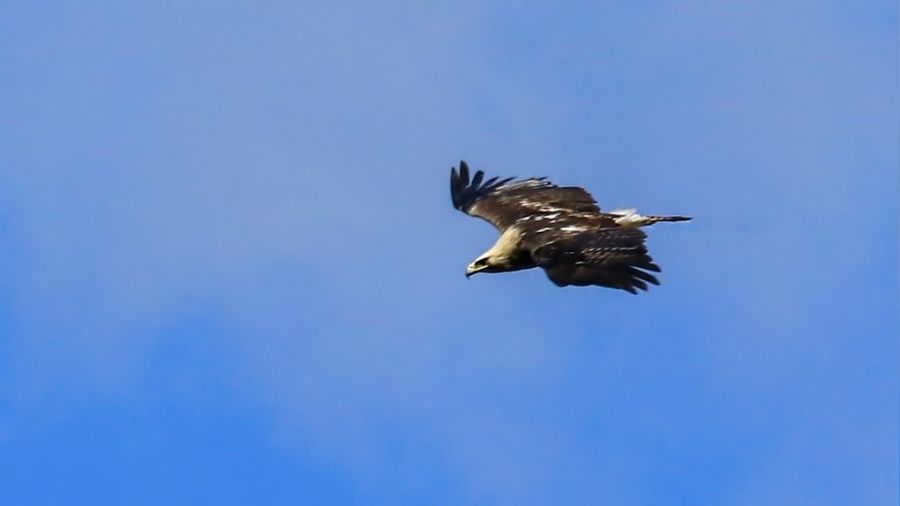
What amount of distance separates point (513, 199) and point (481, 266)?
10.1 feet

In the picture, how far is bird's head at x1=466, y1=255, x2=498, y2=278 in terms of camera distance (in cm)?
3441

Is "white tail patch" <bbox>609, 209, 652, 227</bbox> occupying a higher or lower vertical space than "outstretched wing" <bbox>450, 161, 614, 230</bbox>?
lower

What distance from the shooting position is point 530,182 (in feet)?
124

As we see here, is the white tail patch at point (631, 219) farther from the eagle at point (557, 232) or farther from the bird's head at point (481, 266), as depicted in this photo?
the bird's head at point (481, 266)

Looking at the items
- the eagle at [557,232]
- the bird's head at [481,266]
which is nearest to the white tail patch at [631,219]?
the eagle at [557,232]

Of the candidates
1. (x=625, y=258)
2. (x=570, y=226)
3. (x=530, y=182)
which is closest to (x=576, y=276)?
(x=625, y=258)

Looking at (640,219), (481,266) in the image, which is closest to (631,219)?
(640,219)

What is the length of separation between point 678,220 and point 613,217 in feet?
4.50

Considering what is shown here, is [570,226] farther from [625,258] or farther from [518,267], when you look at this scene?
[625,258]

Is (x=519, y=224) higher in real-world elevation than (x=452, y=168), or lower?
lower

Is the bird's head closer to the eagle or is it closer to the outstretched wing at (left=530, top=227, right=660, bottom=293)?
the eagle

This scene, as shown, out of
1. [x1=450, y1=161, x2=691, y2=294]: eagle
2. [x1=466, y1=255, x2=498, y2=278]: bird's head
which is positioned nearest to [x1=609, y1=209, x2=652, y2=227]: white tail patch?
[x1=450, y1=161, x2=691, y2=294]: eagle

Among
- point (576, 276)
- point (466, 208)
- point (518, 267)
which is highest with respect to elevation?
point (466, 208)

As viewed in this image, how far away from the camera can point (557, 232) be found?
1324 inches
